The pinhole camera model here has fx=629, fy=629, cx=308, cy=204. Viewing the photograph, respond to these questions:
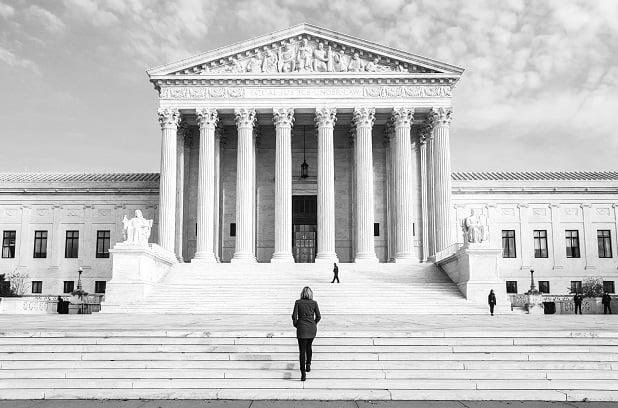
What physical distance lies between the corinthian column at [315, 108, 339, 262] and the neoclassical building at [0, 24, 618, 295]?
0.09m

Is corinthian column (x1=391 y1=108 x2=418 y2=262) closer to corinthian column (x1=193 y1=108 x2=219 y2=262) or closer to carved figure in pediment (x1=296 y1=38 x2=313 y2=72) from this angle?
carved figure in pediment (x1=296 y1=38 x2=313 y2=72)

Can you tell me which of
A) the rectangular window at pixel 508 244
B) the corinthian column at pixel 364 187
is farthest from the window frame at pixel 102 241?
the rectangular window at pixel 508 244

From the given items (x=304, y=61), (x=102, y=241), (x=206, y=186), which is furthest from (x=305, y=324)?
(x=102, y=241)

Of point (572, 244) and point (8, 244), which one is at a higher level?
point (8, 244)

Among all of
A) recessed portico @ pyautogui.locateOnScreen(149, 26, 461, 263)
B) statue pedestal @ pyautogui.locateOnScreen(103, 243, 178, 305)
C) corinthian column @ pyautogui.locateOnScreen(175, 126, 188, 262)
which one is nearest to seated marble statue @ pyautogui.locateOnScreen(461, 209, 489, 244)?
recessed portico @ pyautogui.locateOnScreen(149, 26, 461, 263)

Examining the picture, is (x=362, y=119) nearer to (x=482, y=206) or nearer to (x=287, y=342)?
(x=482, y=206)

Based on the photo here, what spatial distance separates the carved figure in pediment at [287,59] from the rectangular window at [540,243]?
26481mm

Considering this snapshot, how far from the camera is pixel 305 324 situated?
14406mm

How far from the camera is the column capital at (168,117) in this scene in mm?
46438

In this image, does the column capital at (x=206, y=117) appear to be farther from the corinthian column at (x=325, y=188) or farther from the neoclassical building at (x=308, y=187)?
the corinthian column at (x=325, y=188)

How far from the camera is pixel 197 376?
1528cm

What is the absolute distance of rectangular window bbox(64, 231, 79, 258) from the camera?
54781mm

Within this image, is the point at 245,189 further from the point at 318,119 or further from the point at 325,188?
the point at 318,119

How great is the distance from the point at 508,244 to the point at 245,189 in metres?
24.9
